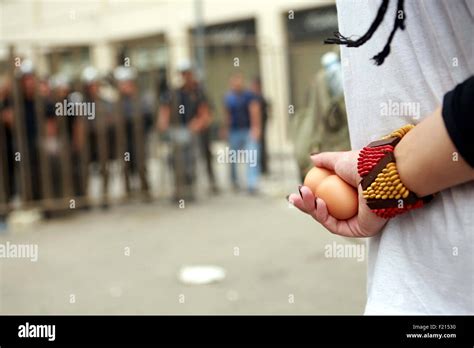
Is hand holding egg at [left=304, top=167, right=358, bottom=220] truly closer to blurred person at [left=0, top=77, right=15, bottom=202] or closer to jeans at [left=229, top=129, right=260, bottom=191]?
blurred person at [left=0, top=77, right=15, bottom=202]

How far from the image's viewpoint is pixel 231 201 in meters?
9.83

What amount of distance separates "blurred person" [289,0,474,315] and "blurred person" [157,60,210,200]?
8.37 meters

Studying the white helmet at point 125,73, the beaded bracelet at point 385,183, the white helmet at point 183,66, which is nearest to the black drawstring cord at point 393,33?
the beaded bracelet at point 385,183

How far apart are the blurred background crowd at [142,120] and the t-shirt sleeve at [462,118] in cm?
662

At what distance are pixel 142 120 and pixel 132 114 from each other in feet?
0.52

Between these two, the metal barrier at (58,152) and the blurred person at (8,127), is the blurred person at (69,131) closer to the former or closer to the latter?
the metal barrier at (58,152)

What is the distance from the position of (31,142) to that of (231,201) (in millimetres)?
2875

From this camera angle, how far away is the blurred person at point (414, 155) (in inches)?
42.0

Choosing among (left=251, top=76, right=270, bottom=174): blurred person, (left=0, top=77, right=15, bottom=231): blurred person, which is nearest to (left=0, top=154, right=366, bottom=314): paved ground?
(left=0, top=77, right=15, bottom=231): blurred person

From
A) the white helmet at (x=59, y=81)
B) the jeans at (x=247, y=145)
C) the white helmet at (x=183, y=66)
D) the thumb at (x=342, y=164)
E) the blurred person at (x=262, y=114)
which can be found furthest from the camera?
the blurred person at (x=262, y=114)

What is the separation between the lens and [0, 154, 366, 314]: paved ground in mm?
4898

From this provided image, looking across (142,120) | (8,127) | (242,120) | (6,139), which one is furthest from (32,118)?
(242,120)
